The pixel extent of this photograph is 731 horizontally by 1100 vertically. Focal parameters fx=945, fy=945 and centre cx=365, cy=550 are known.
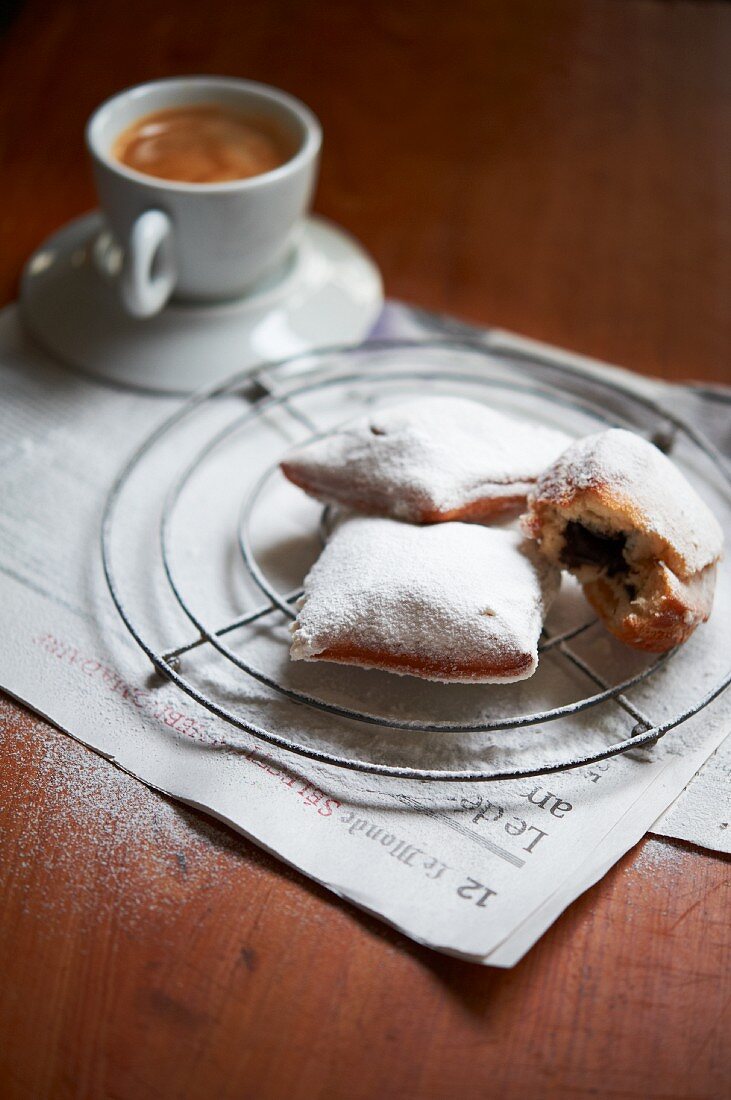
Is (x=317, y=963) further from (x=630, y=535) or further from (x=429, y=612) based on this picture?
(x=630, y=535)

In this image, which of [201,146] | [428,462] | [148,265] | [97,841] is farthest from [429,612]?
[201,146]

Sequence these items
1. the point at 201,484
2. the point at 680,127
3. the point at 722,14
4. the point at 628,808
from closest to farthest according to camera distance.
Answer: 1. the point at 628,808
2. the point at 201,484
3. the point at 680,127
4. the point at 722,14

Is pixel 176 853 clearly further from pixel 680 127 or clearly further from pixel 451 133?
pixel 680 127

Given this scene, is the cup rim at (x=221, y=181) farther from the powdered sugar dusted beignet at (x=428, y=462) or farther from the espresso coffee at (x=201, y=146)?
the powdered sugar dusted beignet at (x=428, y=462)

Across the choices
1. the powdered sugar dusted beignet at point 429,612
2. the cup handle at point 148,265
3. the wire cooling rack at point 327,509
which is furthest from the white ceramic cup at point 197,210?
the powdered sugar dusted beignet at point 429,612

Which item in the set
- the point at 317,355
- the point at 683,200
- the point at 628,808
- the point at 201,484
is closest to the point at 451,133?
the point at 683,200
